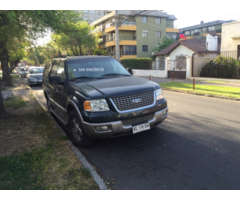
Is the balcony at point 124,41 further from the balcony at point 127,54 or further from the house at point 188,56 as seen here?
the house at point 188,56

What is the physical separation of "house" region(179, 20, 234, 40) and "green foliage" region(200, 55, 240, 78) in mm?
37095

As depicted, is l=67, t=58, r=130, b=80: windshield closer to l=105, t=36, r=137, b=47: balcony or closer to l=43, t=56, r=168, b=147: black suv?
l=43, t=56, r=168, b=147: black suv

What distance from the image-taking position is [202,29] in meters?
57.2

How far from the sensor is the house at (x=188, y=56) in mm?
20750

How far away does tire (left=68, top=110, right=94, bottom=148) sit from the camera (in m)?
4.65

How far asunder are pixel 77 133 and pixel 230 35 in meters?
21.4

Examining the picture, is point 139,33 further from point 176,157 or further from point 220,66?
point 176,157

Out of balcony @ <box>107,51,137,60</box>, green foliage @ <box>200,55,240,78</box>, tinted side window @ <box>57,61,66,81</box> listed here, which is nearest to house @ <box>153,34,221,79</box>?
green foliage @ <box>200,55,240,78</box>

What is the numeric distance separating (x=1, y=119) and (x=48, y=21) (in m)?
5.20

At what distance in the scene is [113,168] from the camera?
3.92 m

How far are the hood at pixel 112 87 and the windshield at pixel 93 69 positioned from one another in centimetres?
43

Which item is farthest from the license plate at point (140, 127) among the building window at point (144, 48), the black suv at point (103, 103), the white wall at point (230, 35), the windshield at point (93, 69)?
the building window at point (144, 48)

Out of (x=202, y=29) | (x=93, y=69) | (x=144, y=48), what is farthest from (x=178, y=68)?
(x=202, y=29)
